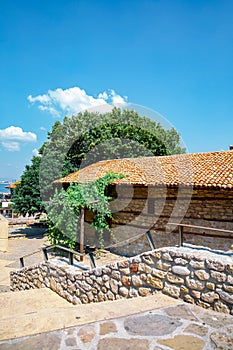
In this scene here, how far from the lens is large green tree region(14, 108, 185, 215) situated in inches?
750

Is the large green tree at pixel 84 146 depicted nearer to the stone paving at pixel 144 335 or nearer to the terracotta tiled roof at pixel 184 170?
the terracotta tiled roof at pixel 184 170

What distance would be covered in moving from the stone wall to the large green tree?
1349cm

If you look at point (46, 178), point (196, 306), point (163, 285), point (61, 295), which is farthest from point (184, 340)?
point (46, 178)

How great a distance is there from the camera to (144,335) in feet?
8.84

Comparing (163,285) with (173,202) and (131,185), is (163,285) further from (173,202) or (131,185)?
(131,185)

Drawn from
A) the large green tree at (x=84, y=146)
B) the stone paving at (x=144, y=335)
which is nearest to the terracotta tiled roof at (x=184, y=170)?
the stone paving at (x=144, y=335)

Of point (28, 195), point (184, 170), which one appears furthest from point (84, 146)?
point (184, 170)

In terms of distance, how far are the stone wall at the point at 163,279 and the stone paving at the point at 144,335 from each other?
1.01 feet

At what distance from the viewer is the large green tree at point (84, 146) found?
1906cm

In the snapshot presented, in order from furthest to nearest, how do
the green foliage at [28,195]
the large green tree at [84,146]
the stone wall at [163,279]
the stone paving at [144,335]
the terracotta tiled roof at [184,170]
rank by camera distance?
the large green tree at [84,146]
the green foliage at [28,195]
the terracotta tiled roof at [184,170]
the stone wall at [163,279]
the stone paving at [144,335]

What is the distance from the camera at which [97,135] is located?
2066 centimetres

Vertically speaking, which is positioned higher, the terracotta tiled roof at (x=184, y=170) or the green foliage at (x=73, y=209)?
the terracotta tiled roof at (x=184, y=170)

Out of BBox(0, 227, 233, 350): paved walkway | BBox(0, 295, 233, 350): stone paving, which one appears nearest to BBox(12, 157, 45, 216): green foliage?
BBox(0, 227, 233, 350): paved walkway

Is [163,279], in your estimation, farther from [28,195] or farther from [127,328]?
[28,195]
